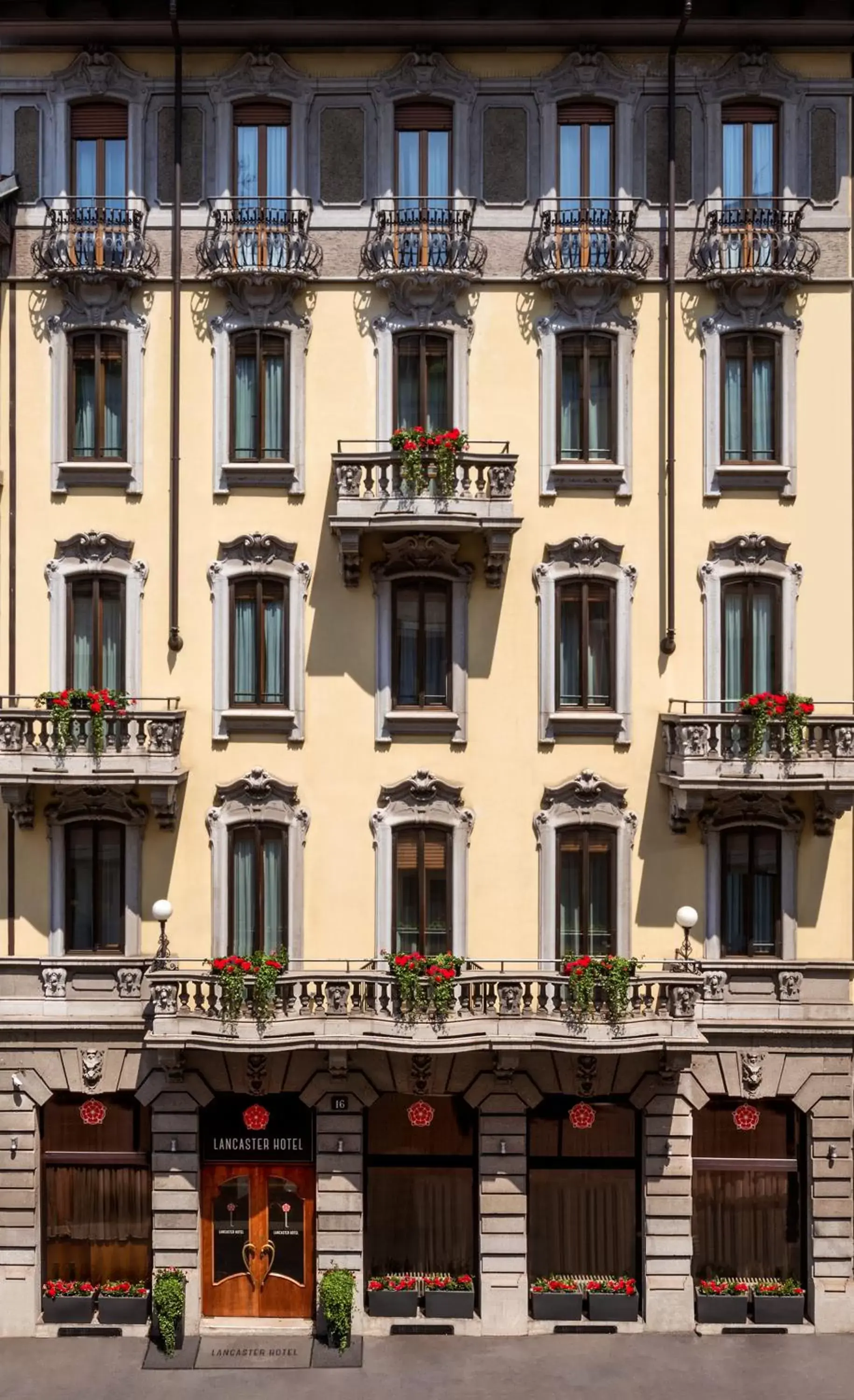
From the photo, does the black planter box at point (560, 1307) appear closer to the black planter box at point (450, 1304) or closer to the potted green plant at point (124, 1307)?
the black planter box at point (450, 1304)

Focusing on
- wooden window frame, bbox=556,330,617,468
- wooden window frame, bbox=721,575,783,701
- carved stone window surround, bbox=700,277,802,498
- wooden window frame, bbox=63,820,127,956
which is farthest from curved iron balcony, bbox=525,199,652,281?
A: wooden window frame, bbox=63,820,127,956

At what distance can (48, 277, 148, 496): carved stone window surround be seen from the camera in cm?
2350

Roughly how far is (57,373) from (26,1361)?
17.4 m

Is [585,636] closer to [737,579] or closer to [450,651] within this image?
[450,651]

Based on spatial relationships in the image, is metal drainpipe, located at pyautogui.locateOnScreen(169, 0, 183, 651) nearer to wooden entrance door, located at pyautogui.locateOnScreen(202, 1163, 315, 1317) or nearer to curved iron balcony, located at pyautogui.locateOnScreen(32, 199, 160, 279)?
curved iron balcony, located at pyautogui.locateOnScreen(32, 199, 160, 279)

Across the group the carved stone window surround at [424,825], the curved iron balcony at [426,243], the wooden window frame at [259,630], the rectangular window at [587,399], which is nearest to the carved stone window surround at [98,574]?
the wooden window frame at [259,630]

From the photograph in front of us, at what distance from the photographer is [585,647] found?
2352cm

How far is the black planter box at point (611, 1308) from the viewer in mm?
23375

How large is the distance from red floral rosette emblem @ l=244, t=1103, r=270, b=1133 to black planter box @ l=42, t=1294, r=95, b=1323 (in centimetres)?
426

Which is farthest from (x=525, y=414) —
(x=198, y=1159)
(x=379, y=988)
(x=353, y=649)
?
(x=198, y=1159)

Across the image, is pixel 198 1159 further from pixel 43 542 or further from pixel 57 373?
pixel 57 373

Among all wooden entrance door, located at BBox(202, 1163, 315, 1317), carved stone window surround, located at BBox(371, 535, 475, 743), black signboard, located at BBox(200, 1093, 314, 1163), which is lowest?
wooden entrance door, located at BBox(202, 1163, 315, 1317)

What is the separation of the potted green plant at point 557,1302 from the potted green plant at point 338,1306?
11.1 feet

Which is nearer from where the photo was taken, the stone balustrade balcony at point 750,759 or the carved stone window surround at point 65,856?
the stone balustrade balcony at point 750,759
